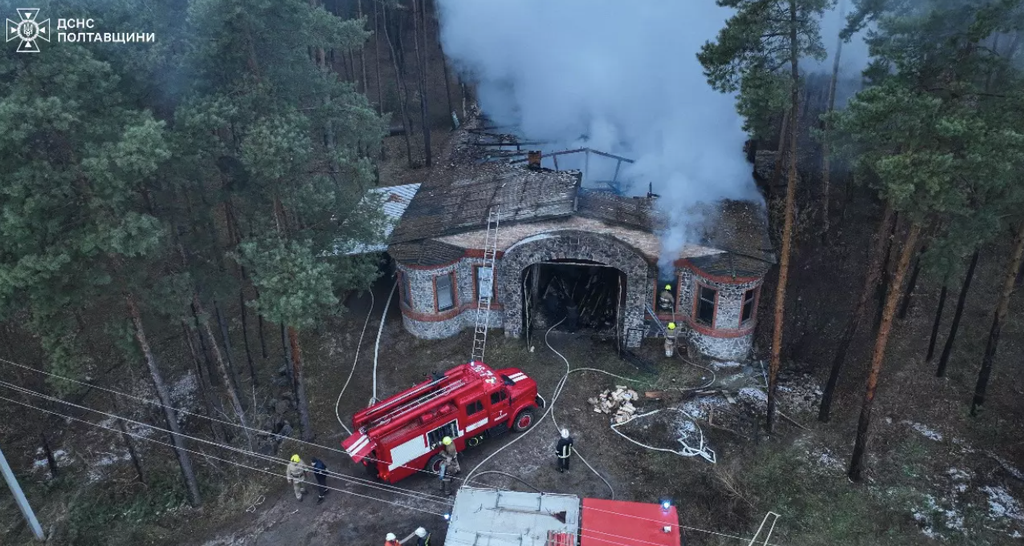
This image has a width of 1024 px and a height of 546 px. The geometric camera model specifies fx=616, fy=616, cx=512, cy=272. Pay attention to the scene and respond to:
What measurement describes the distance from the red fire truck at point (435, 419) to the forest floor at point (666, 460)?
2.12ft

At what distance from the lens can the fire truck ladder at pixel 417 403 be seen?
1546 cm

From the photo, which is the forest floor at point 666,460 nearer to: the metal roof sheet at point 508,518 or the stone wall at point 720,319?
the stone wall at point 720,319

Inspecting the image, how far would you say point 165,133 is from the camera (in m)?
13.0

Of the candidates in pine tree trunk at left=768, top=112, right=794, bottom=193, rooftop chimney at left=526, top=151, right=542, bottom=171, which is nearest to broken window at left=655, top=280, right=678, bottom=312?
rooftop chimney at left=526, top=151, right=542, bottom=171

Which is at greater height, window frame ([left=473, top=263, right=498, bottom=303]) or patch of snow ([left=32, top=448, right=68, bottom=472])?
window frame ([left=473, top=263, right=498, bottom=303])

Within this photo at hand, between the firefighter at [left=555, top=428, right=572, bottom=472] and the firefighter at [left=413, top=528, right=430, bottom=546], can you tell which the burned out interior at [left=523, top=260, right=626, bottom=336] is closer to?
the firefighter at [left=555, top=428, right=572, bottom=472]

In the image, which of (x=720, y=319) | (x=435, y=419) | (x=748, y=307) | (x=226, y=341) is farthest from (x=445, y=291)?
(x=748, y=307)

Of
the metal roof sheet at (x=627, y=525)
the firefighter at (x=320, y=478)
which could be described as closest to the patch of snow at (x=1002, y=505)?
the metal roof sheet at (x=627, y=525)

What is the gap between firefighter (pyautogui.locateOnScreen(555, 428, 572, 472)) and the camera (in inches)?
612

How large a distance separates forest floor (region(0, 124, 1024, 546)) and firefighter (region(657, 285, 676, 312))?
4.39 feet

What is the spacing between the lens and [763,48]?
42.4 feet

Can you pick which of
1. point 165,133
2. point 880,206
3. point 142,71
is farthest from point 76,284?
point 880,206

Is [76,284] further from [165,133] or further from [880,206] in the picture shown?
[880,206]

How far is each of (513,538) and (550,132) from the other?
19468 millimetres
